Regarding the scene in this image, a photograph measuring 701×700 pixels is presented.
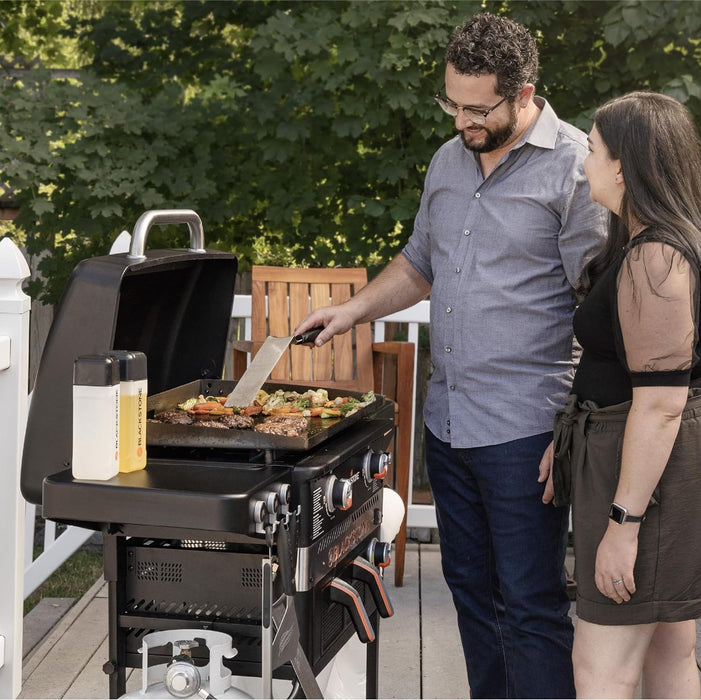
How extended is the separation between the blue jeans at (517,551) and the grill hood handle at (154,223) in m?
0.83

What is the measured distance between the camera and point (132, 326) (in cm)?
233

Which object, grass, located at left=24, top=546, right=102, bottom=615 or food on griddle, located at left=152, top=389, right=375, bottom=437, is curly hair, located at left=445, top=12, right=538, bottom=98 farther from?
grass, located at left=24, top=546, right=102, bottom=615

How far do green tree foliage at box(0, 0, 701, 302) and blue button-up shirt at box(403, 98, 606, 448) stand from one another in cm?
290

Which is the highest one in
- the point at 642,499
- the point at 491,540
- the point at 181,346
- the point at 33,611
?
the point at 181,346

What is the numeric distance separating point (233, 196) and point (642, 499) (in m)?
4.40

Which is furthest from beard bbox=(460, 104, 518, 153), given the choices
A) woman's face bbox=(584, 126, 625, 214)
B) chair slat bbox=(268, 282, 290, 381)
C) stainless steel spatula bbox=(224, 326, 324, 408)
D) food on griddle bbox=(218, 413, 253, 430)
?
chair slat bbox=(268, 282, 290, 381)

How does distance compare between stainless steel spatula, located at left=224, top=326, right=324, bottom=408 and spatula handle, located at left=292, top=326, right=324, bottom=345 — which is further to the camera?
spatula handle, located at left=292, top=326, right=324, bottom=345

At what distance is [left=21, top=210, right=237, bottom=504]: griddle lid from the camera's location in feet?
6.43

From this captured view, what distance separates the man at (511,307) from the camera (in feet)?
7.95

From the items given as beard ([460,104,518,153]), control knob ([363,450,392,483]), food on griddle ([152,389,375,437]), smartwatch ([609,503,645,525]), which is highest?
beard ([460,104,518,153])

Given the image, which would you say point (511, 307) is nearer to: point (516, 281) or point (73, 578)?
point (516, 281)

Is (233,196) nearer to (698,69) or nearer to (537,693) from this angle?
(698,69)

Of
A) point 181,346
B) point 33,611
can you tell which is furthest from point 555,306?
point 33,611

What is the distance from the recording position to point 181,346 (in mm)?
2602
